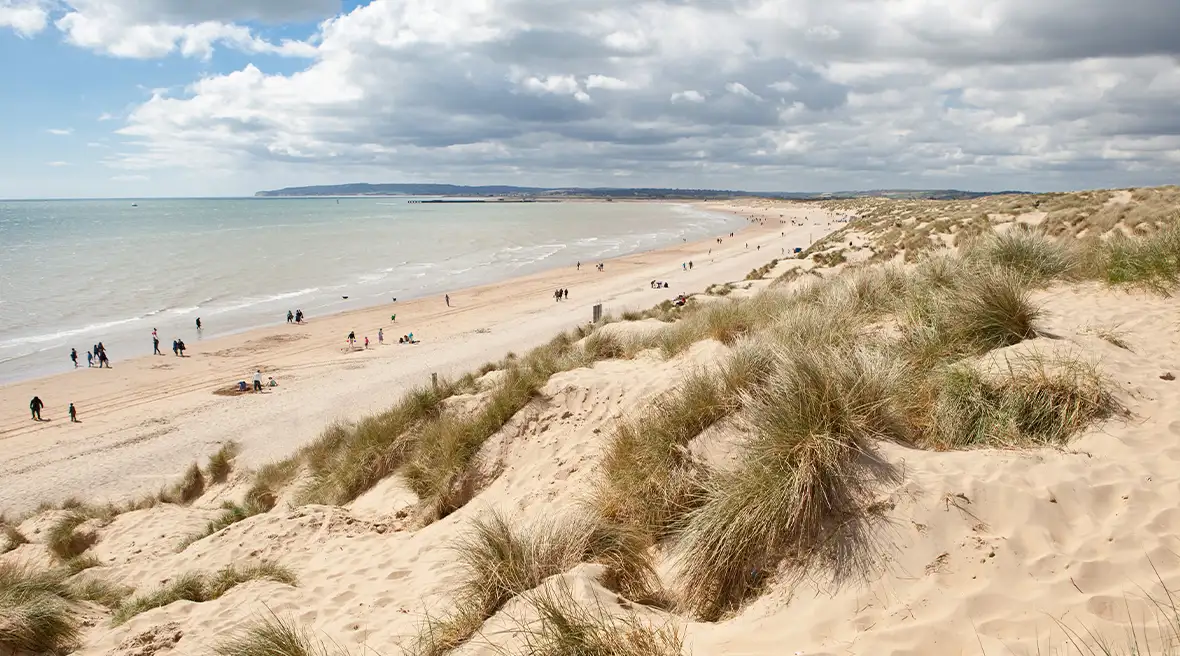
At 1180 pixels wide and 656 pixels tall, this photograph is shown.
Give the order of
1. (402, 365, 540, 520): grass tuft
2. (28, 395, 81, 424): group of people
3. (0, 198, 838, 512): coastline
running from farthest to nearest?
(28, 395, 81, 424): group of people
(0, 198, 838, 512): coastline
(402, 365, 540, 520): grass tuft

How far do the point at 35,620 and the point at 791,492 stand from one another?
6239 mm

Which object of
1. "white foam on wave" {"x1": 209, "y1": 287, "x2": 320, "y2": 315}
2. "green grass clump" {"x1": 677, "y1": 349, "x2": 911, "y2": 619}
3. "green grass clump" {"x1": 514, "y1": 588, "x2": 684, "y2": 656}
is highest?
"green grass clump" {"x1": 677, "y1": 349, "x2": 911, "y2": 619}

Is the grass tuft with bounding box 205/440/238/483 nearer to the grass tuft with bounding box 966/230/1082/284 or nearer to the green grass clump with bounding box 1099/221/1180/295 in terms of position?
the grass tuft with bounding box 966/230/1082/284

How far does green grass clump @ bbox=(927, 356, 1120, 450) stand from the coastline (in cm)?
1261

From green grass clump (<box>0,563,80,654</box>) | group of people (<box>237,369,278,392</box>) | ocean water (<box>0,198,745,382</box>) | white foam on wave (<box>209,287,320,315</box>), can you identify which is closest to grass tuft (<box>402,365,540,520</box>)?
green grass clump (<box>0,563,80,654</box>)

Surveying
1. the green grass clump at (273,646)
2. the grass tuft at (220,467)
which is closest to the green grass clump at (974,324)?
the green grass clump at (273,646)

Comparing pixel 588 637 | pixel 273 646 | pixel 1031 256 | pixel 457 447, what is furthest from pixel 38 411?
pixel 1031 256

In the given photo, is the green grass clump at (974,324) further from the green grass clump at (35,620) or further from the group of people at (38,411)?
the group of people at (38,411)

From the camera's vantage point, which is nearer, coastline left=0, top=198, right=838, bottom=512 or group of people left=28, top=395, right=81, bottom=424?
coastline left=0, top=198, right=838, bottom=512

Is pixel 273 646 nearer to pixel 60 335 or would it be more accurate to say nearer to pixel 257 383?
pixel 257 383

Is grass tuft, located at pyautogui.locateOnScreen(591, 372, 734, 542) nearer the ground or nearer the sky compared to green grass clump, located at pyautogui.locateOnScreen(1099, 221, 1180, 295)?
nearer the ground

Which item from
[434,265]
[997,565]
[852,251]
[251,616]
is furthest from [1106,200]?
[434,265]

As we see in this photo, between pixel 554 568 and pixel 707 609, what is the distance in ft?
3.79

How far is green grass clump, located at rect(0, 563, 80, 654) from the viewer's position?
4973 millimetres
